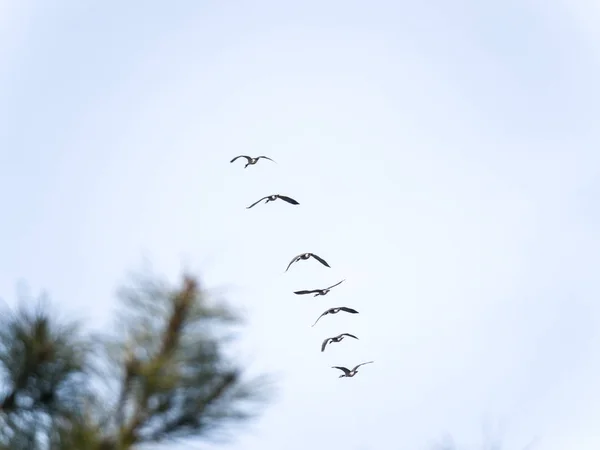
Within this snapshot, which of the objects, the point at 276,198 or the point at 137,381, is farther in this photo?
the point at 276,198

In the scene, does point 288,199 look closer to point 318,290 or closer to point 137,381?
point 318,290

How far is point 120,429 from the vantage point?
8.45 m

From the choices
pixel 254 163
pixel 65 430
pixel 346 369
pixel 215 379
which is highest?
pixel 254 163

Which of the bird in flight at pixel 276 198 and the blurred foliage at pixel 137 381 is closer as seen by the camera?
the blurred foliage at pixel 137 381

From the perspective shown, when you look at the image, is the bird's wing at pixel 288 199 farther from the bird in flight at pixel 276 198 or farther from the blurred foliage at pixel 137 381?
the blurred foliage at pixel 137 381

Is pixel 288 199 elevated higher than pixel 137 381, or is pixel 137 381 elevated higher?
pixel 288 199

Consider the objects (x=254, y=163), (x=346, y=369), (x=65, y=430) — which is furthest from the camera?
(x=254, y=163)

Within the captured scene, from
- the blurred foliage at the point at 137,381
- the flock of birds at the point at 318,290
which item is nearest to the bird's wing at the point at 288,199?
the flock of birds at the point at 318,290

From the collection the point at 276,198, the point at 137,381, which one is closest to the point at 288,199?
the point at 276,198

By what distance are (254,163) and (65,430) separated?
10.1 m

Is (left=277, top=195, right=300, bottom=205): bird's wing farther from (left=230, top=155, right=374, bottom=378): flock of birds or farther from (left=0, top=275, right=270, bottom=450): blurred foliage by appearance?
(left=0, top=275, right=270, bottom=450): blurred foliage

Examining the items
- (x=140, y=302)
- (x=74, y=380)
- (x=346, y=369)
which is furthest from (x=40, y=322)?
(x=346, y=369)

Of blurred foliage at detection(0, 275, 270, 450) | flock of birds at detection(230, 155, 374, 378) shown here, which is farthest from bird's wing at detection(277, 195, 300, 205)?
blurred foliage at detection(0, 275, 270, 450)

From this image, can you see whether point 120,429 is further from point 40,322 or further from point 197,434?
point 40,322
